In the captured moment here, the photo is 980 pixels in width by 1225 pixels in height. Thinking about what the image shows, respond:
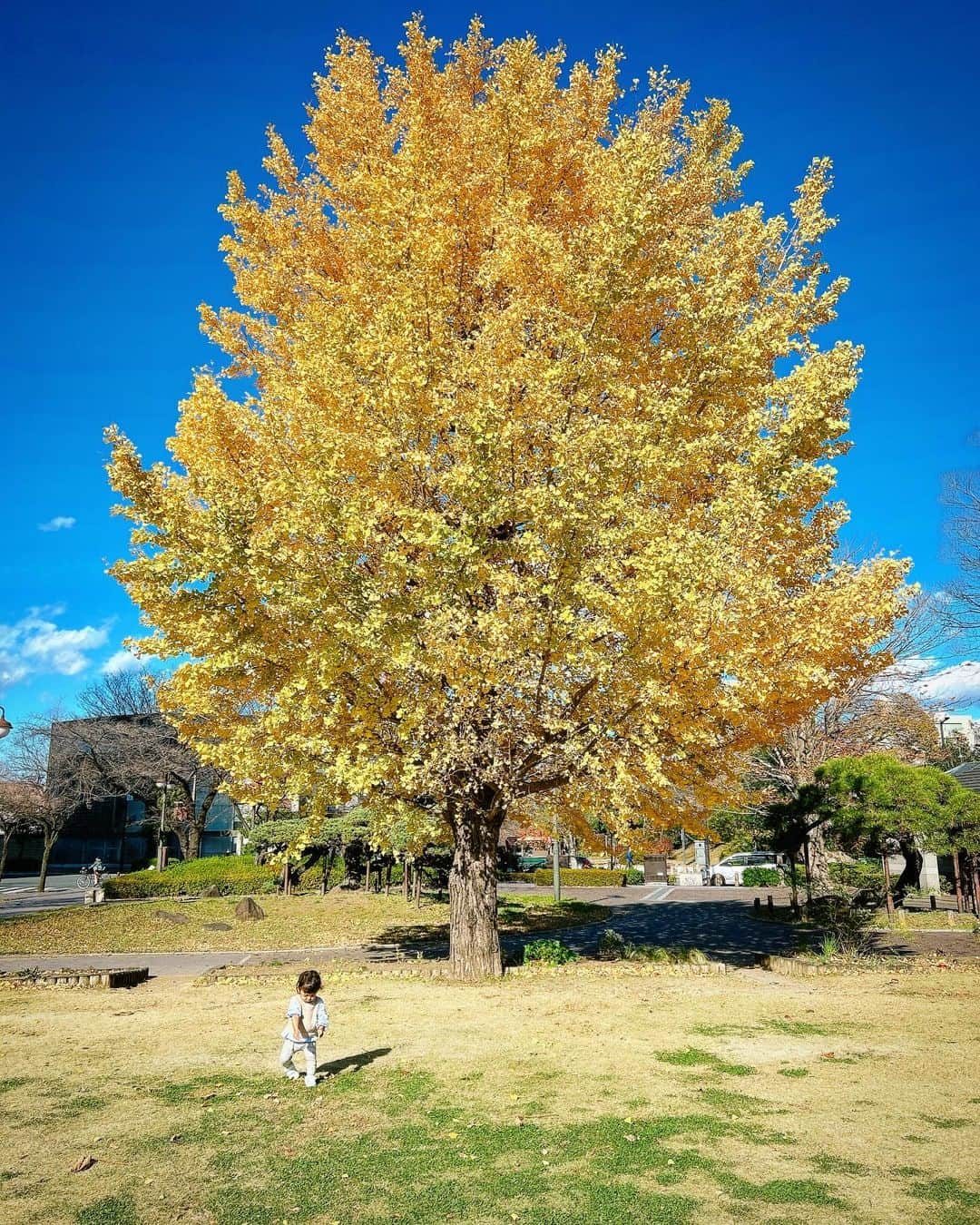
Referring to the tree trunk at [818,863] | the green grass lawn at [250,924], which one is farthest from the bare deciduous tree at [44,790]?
the tree trunk at [818,863]

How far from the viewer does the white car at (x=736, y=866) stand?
131ft

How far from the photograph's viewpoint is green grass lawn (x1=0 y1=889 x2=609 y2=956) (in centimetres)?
1764

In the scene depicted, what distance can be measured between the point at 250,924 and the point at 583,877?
843 inches

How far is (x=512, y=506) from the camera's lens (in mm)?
8734

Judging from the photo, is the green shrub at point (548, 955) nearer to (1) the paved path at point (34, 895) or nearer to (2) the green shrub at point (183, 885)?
(1) the paved path at point (34, 895)

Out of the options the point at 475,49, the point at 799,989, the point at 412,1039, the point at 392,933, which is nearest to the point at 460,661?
the point at 412,1039

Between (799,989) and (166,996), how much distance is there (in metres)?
8.88

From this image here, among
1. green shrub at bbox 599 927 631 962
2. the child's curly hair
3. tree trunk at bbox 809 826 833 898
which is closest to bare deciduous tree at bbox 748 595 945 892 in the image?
tree trunk at bbox 809 826 833 898

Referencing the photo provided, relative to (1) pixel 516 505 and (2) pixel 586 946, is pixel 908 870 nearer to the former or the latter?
(2) pixel 586 946

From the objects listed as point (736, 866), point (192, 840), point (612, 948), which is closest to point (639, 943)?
point (612, 948)

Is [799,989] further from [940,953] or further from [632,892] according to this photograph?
[632,892]

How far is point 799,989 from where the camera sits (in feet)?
36.0

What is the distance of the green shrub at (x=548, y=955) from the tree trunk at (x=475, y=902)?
1.31 m

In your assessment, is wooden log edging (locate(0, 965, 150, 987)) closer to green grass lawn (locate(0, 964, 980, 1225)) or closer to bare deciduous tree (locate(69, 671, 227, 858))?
green grass lawn (locate(0, 964, 980, 1225))
